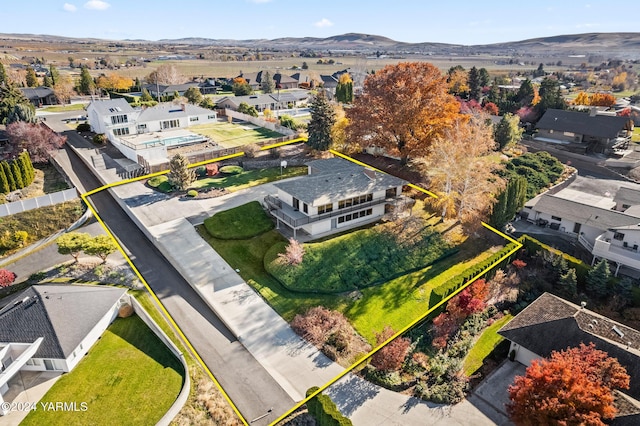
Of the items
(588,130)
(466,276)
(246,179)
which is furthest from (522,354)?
(588,130)

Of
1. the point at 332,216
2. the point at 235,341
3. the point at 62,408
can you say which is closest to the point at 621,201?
the point at 332,216

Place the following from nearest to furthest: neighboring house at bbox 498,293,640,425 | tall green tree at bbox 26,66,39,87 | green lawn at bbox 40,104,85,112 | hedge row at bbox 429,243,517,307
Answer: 1. neighboring house at bbox 498,293,640,425
2. hedge row at bbox 429,243,517,307
3. green lawn at bbox 40,104,85,112
4. tall green tree at bbox 26,66,39,87

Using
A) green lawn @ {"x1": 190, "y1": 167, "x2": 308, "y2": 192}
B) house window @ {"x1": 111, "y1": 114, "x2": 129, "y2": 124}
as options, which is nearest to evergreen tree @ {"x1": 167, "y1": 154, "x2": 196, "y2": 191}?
green lawn @ {"x1": 190, "y1": 167, "x2": 308, "y2": 192}

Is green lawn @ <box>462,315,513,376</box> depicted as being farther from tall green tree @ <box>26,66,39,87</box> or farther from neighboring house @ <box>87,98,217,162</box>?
tall green tree @ <box>26,66,39,87</box>

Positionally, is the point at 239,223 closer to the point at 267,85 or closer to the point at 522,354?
the point at 522,354

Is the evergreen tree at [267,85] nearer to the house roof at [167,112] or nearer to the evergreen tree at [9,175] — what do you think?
the house roof at [167,112]
